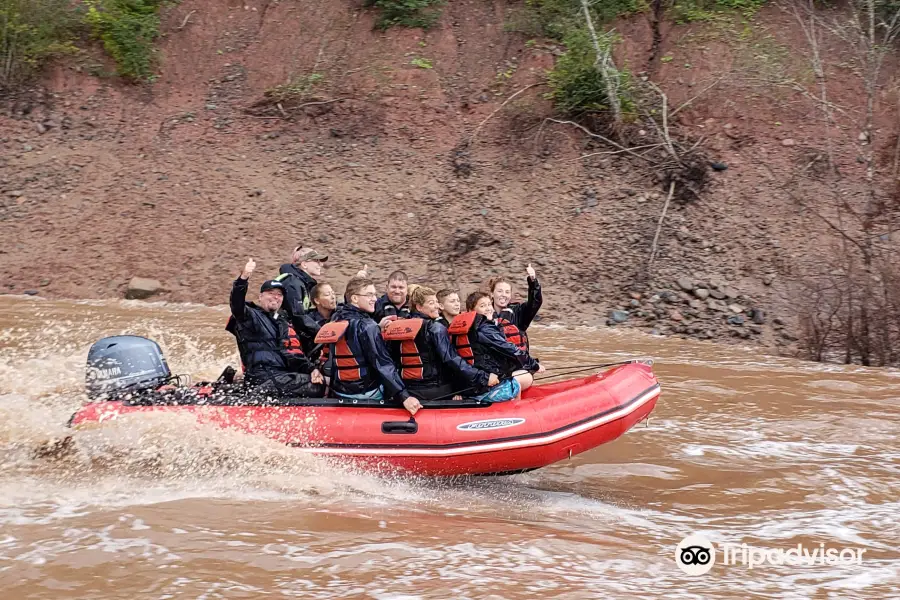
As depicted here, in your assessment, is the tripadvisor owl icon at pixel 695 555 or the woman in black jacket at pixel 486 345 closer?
the tripadvisor owl icon at pixel 695 555

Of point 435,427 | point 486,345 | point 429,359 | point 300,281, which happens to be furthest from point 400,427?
point 300,281

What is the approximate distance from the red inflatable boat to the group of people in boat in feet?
0.57

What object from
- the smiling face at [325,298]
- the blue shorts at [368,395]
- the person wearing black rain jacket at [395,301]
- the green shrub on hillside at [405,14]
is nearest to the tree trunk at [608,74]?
the green shrub on hillside at [405,14]

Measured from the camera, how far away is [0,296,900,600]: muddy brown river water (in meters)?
4.34

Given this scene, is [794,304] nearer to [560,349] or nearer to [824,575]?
[560,349]

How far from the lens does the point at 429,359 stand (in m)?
6.19

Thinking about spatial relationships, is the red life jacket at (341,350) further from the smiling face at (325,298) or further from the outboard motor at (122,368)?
the outboard motor at (122,368)

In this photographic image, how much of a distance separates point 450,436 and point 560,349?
5150 mm

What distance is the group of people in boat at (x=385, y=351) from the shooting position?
6078mm

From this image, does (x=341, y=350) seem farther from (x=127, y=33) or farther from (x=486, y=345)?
(x=127, y=33)

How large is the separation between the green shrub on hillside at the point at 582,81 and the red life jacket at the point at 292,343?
32.2 ft

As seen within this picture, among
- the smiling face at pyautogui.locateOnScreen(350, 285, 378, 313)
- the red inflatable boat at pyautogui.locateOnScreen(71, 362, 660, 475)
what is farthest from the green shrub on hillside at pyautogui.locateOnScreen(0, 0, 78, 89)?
the smiling face at pyautogui.locateOnScreen(350, 285, 378, 313)

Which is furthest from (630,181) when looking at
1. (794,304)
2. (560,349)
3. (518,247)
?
(560,349)

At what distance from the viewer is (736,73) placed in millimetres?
15516
